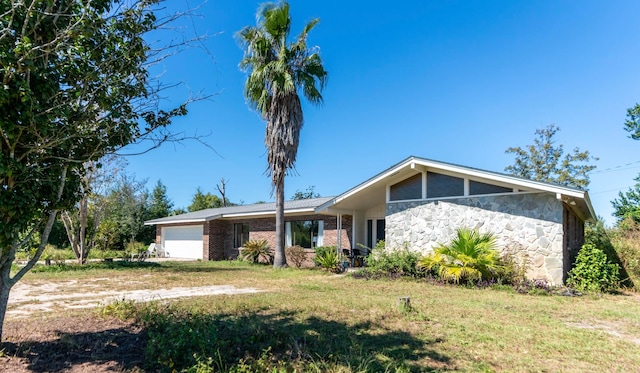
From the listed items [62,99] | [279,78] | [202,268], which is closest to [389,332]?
[62,99]

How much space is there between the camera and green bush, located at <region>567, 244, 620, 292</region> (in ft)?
32.7

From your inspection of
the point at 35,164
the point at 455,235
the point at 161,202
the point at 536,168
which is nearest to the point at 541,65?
the point at 455,235

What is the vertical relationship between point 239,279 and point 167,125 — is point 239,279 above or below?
below

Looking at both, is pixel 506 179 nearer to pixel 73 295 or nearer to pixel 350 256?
pixel 350 256

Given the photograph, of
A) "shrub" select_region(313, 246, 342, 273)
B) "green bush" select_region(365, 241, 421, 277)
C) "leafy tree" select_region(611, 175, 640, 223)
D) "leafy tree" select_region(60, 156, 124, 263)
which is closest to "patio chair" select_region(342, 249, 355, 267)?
"shrub" select_region(313, 246, 342, 273)

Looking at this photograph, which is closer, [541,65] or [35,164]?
[35,164]

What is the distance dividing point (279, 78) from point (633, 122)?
2542 cm

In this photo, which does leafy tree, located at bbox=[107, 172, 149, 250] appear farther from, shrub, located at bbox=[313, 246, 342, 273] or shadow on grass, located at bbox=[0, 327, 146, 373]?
shadow on grass, located at bbox=[0, 327, 146, 373]

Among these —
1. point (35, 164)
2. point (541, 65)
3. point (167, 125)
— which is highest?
point (541, 65)

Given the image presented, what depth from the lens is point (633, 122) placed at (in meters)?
Answer: 25.7

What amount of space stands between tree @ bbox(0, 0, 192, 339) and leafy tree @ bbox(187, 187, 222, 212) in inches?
1542

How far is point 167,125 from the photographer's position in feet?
14.9

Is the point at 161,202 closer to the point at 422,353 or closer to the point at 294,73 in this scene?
the point at 294,73

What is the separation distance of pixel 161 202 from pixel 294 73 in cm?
2816
